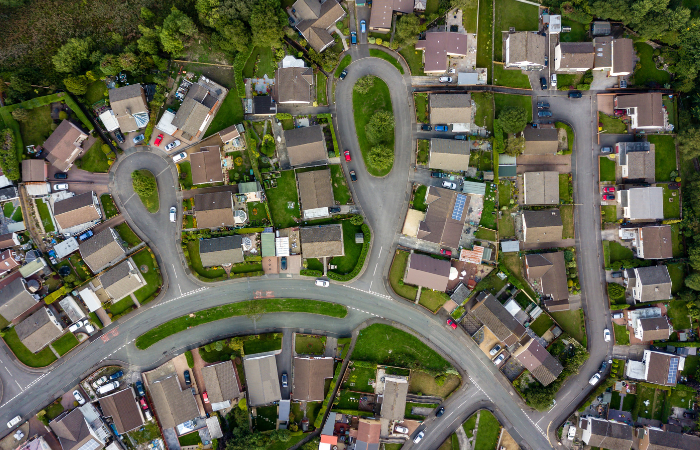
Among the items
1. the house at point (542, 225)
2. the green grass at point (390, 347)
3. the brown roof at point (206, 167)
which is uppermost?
the brown roof at point (206, 167)

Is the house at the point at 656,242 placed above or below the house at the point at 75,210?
below

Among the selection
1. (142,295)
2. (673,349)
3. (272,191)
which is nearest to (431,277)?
(272,191)

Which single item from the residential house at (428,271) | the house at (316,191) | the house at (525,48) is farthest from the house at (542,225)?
the house at (316,191)

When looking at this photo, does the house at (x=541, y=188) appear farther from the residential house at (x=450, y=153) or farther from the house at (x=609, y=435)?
the house at (x=609, y=435)

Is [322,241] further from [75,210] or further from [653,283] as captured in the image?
[653,283]

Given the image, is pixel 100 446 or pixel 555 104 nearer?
pixel 100 446

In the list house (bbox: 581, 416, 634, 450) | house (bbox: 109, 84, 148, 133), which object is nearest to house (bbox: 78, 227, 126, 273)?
house (bbox: 109, 84, 148, 133)

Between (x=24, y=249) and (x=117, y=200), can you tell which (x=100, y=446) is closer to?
(x=24, y=249)
